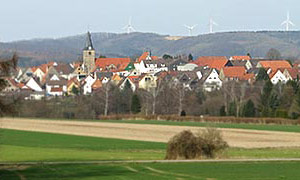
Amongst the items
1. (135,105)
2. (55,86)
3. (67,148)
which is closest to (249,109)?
(135,105)

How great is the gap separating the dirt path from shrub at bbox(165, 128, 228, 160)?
16926 mm

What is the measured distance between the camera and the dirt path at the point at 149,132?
62.5 meters

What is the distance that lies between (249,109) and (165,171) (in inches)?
2616

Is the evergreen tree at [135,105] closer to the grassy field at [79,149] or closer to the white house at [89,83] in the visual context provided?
the grassy field at [79,149]

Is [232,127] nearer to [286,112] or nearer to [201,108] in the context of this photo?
[286,112]

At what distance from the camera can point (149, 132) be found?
75375 mm

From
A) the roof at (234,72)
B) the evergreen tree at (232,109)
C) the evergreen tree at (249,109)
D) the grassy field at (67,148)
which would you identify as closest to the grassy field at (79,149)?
the grassy field at (67,148)

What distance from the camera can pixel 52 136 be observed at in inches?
Answer: 2736

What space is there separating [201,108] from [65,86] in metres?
77.3

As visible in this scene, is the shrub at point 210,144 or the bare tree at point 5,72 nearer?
the bare tree at point 5,72

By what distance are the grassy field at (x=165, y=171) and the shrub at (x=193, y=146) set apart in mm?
4596

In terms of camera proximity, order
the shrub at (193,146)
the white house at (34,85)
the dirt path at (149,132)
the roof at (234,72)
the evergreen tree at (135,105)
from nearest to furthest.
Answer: the shrub at (193,146) → the dirt path at (149,132) → the evergreen tree at (135,105) → the roof at (234,72) → the white house at (34,85)

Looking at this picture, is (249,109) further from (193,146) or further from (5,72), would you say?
(5,72)

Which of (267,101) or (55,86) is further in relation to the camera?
(55,86)
